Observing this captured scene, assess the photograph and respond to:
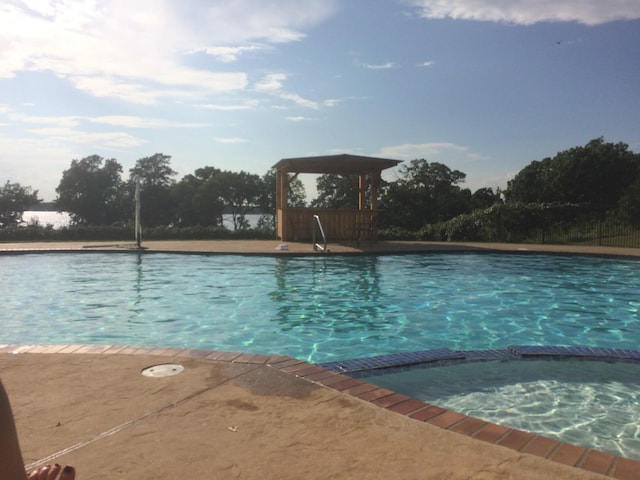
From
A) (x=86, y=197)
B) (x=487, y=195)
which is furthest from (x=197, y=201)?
(x=487, y=195)

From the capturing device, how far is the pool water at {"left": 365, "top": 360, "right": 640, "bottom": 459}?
3.05 metres

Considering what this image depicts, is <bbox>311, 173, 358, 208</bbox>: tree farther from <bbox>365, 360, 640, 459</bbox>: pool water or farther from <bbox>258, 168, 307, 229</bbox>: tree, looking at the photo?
<bbox>365, 360, 640, 459</bbox>: pool water

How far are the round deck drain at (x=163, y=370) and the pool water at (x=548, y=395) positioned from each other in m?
1.45

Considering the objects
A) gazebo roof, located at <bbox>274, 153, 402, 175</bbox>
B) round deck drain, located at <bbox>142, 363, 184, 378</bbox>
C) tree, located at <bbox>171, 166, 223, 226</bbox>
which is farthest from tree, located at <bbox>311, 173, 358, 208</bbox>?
round deck drain, located at <bbox>142, 363, 184, 378</bbox>

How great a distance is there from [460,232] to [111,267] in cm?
1263

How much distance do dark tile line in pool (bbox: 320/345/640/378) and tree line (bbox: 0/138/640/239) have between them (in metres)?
24.3

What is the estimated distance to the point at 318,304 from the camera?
286 inches

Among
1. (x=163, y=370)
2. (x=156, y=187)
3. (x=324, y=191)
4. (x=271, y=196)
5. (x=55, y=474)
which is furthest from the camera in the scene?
(x=156, y=187)

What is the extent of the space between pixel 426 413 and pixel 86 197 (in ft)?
119

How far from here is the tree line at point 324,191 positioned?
2989 cm

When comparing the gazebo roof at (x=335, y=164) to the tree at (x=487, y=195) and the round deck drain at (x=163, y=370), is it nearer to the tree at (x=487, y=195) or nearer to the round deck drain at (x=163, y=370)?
the round deck drain at (x=163, y=370)

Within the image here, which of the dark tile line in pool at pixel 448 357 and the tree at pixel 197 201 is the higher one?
the tree at pixel 197 201

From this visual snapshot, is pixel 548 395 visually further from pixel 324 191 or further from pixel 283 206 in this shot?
pixel 324 191

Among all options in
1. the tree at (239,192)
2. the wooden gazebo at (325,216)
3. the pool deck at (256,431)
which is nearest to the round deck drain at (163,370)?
the pool deck at (256,431)
